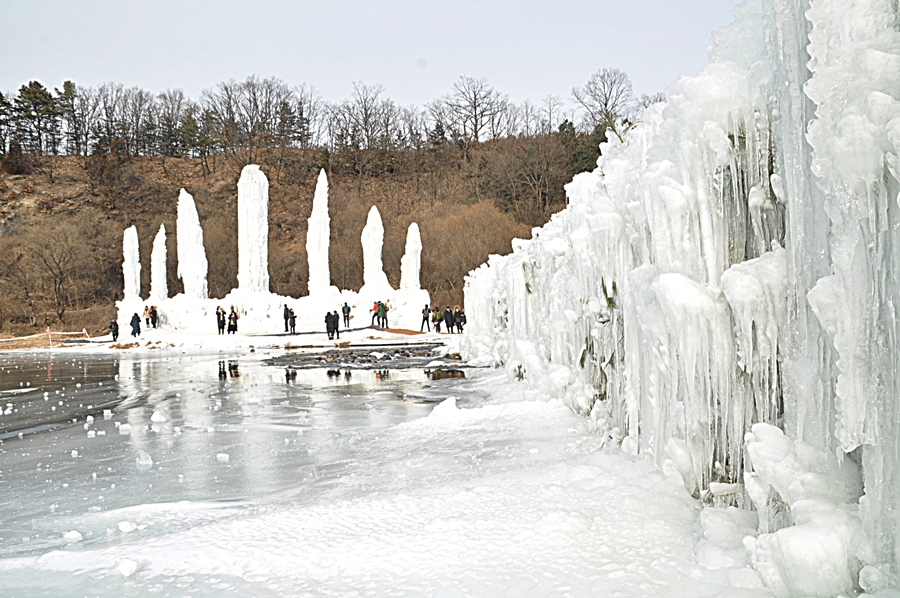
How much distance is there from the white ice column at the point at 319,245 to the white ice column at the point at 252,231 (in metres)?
2.24

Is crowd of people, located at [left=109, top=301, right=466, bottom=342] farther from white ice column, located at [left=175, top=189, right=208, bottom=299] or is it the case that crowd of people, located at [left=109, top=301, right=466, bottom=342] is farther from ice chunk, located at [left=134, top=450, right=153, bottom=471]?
ice chunk, located at [left=134, top=450, right=153, bottom=471]

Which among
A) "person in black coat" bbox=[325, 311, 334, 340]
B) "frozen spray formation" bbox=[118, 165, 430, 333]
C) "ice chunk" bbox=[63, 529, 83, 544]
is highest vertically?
"frozen spray formation" bbox=[118, 165, 430, 333]

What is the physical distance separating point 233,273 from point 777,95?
4760 cm

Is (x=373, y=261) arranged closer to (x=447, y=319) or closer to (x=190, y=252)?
(x=447, y=319)

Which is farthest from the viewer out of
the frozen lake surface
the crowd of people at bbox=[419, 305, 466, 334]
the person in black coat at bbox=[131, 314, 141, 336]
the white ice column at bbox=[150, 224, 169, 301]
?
the white ice column at bbox=[150, 224, 169, 301]

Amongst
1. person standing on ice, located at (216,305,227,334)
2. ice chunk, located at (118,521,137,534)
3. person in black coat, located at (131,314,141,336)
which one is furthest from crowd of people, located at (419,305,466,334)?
ice chunk, located at (118,521,137,534)

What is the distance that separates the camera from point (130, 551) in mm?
3566

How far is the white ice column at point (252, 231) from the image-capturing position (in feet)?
110

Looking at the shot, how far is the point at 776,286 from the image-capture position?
297 cm

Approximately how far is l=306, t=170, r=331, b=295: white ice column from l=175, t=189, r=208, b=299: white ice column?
593cm

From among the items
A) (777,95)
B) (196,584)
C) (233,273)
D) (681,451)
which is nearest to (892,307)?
(777,95)

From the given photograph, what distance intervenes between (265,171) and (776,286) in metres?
65.6

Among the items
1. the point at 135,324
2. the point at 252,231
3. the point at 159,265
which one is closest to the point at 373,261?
the point at 252,231

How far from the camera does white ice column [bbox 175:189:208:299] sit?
34.9 meters
